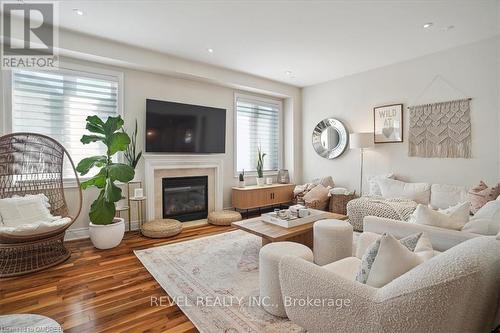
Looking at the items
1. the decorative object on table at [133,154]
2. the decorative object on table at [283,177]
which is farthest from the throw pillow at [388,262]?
the decorative object on table at [283,177]

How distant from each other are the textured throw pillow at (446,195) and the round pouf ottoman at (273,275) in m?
2.76

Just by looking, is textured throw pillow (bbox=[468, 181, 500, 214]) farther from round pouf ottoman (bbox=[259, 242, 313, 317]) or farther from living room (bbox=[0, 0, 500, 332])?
round pouf ottoman (bbox=[259, 242, 313, 317])

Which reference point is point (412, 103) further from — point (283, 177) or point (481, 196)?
point (283, 177)

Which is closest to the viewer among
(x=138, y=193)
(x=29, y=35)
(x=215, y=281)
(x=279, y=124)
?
(x=215, y=281)

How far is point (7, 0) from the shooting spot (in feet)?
8.65

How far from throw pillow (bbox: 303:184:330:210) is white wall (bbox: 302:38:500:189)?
666mm

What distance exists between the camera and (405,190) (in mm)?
3938

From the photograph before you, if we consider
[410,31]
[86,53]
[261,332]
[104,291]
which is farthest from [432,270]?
[86,53]

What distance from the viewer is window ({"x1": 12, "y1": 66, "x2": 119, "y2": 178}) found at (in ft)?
10.9

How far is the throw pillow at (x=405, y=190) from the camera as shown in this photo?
3.79 m

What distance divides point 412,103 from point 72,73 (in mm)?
5272

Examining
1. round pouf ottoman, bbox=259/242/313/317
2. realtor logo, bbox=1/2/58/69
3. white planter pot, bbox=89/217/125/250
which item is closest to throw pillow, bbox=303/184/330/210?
round pouf ottoman, bbox=259/242/313/317

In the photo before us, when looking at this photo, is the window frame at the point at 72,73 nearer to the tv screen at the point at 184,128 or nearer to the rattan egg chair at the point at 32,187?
the rattan egg chair at the point at 32,187

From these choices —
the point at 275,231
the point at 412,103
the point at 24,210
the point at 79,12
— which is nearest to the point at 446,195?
the point at 412,103
